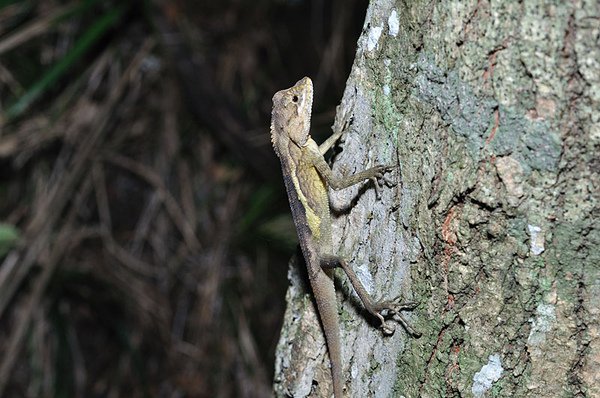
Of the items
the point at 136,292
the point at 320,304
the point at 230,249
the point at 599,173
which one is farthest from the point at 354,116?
the point at 136,292

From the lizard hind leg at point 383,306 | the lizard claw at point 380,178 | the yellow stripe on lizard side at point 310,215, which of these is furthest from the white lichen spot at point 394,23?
the yellow stripe on lizard side at point 310,215

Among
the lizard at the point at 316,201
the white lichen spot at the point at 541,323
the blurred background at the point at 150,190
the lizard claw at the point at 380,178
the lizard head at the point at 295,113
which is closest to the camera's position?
the white lichen spot at the point at 541,323

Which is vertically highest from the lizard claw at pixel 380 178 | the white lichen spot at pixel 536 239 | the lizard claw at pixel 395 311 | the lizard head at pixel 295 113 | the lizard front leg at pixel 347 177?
the lizard head at pixel 295 113

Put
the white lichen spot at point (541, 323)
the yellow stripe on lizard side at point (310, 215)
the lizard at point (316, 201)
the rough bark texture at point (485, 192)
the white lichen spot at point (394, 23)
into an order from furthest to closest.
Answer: the yellow stripe on lizard side at point (310, 215) → the lizard at point (316, 201) → the white lichen spot at point (394, 23) → the white lichen spot at point (541, 323) → the rough bark texture at point (485, 192)

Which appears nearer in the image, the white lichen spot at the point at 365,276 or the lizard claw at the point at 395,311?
the lizard claw at the point at 395,311

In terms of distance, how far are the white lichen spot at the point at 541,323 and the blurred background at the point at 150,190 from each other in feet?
9.01

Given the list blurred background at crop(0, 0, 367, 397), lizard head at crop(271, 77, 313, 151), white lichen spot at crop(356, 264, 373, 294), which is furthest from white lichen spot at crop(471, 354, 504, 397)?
blurred background at crop(0, 0, 367, 397)

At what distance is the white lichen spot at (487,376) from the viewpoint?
61.9 inches

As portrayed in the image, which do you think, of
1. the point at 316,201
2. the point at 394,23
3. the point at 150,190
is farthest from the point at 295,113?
the point at 150,190

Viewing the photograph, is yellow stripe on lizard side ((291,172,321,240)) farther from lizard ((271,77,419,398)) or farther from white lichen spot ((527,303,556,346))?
white lichen spot ((527,303,556,346))

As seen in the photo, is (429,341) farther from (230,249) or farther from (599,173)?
(230,249)

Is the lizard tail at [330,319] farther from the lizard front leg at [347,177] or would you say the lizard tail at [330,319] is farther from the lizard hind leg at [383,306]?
the lizard front leg at [347,177]

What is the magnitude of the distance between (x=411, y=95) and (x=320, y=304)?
0.78 metres

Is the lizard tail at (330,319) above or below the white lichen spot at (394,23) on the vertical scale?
below
